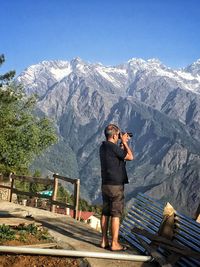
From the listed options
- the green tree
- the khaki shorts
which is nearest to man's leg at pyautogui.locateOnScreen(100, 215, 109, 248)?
the khaki shorts

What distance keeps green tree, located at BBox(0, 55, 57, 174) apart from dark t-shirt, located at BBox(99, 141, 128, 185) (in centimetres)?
2261

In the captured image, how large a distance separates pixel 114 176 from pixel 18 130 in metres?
26.2

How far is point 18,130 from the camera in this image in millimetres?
34156

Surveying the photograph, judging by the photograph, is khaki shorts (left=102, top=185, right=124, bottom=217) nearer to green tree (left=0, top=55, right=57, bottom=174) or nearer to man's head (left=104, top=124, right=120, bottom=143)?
man's head (left=104, top=124, right=120, bottom=143)

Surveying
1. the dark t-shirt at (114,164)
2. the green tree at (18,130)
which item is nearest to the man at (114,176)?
the dark t-shirt at (114,164)

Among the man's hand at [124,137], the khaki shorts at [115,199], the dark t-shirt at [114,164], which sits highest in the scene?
the man's hand at [124,137]

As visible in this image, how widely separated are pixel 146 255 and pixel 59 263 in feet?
5.83

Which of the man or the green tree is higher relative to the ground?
the green tree

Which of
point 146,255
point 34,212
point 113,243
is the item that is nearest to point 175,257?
point 146,255

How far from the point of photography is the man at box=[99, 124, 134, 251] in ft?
28.7

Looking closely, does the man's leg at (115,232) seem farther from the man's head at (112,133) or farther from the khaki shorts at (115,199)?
the man's head at (112,133)

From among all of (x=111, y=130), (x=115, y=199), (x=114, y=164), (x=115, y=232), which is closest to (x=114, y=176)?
(x=114, y=164)

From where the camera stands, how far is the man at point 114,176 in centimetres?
876

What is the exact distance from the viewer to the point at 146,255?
8438 mm
